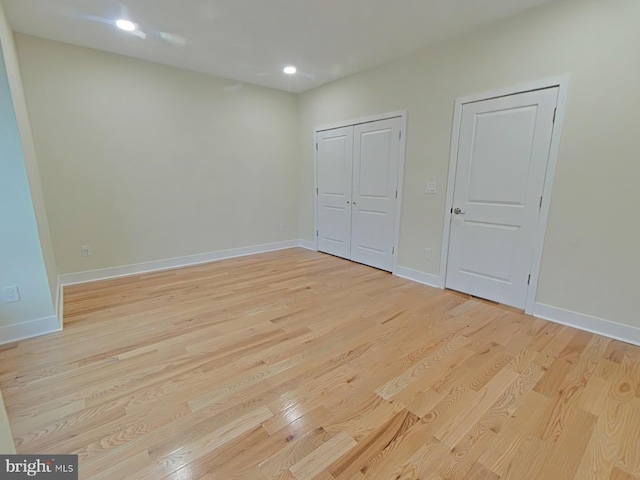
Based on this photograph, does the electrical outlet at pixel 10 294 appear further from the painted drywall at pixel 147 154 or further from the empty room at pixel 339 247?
the painted drywall at pixel 147 154

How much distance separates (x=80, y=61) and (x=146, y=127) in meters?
0.84

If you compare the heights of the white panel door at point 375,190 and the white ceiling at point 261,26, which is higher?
the white ceiling at point 261,26

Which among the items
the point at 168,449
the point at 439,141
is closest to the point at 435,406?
the point at 168,449

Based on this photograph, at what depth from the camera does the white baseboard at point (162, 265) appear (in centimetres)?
347

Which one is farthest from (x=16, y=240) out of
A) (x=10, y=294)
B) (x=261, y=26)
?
(x=261, y=26)

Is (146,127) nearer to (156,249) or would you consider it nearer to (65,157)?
(65,157)

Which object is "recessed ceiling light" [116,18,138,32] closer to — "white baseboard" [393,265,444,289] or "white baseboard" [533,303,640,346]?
"white baseboard" [393,265,444,289]

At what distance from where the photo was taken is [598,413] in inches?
61.8

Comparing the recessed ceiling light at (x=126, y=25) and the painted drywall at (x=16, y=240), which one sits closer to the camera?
the painted drywall at (x=16, y=240)

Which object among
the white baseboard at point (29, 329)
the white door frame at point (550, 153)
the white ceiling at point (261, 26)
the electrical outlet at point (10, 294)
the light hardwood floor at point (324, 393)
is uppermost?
the white ceiling at point (261, 26)

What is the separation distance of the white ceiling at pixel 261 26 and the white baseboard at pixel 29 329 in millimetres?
2587

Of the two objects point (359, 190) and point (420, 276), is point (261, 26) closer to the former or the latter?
point (359, 190)

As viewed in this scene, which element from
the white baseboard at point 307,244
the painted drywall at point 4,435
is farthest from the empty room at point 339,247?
the white baseboard at point 307,244

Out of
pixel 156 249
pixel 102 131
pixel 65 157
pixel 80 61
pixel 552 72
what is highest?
pixel 80 61
